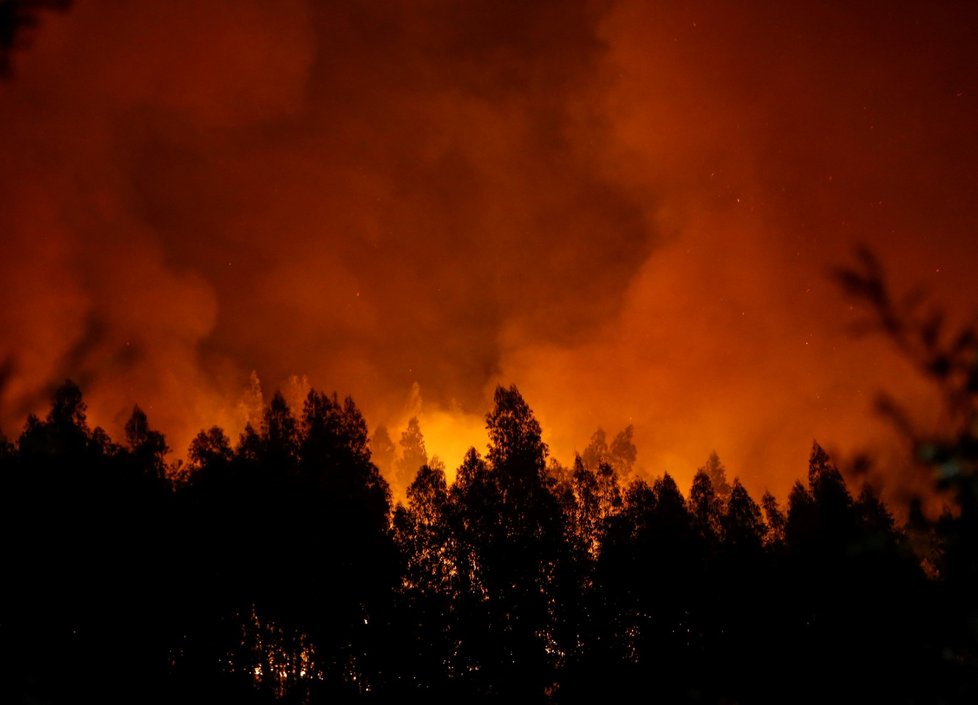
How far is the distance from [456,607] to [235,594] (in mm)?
7538

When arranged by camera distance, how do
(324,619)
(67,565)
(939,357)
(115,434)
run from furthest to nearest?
(115,434)
(324,619)
(67,565)
(939,357)

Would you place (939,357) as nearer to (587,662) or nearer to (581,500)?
(587,662)

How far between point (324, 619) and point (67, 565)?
8147 mm

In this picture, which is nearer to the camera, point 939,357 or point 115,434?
point 939,357

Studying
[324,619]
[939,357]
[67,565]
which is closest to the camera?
[939,357]

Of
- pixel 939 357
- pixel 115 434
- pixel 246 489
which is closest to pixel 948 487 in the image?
pixel 939 357

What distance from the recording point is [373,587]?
71.9ft

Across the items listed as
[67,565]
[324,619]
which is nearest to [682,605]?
[324,619]

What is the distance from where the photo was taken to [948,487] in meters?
3.98

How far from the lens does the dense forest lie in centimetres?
1992

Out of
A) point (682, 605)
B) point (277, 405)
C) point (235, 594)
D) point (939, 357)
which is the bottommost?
point (939, 357)

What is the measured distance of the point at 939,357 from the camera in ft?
14.6

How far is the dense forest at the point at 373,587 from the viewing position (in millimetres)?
19922

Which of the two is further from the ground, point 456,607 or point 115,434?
point 115,434
